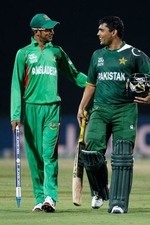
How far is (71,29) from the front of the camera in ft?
96.2

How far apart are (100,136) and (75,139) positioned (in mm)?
15210

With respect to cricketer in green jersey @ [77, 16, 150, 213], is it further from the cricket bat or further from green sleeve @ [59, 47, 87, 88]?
green sleeve @ [59, 47, 87, 88]

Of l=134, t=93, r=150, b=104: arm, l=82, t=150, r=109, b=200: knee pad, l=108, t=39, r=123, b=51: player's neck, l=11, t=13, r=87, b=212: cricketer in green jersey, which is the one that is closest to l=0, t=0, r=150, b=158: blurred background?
l=82, t=150, r=109, b=200: knee pad

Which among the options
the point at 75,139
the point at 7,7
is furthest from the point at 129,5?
the point at 75,139

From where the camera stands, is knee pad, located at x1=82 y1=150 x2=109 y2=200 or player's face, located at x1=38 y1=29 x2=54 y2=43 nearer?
knee pad, located at x1=82 y1=150 x2=109 y2=200

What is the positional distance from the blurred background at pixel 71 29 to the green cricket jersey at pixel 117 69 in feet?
57.8

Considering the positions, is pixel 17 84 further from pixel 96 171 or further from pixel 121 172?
pixel 121 172

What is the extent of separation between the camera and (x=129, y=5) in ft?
97.1

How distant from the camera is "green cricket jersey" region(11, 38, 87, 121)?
10930 mm

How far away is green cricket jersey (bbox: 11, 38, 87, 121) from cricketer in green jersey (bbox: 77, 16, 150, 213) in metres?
0.44

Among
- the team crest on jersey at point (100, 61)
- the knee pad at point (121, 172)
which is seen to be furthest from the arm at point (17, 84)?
the knee pad at point (121, 172)

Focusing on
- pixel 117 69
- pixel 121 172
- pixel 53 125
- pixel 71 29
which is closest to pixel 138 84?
pixel 117 69

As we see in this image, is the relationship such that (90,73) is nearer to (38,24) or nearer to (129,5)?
(38,24)

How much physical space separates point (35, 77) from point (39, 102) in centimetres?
26
